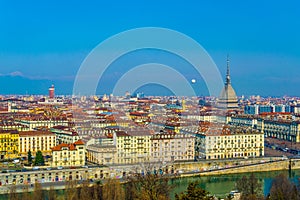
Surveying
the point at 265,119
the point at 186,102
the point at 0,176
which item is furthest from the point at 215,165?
the point at 186,102

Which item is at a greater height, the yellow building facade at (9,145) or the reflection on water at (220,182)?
the yellow building facade at (9,145)

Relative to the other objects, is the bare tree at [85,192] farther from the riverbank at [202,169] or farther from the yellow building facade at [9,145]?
the yellow building facade at [9,145]

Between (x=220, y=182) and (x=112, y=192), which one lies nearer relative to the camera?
(x=112, y=192)

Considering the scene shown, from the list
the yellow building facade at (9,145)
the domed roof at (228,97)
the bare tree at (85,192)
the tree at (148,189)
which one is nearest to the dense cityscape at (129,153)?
the yellow building facade at (9,145)

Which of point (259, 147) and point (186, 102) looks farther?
point (186, 102)

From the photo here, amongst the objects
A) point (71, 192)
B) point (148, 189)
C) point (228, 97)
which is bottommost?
point (71, 192)

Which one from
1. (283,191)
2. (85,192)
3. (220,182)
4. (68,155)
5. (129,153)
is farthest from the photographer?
(129,153)

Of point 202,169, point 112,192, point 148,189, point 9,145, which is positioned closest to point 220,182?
point 202,169

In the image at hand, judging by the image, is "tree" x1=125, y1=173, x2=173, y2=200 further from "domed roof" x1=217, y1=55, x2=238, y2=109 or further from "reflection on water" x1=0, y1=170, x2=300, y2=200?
"domed roof" x1=217, y1=55, x2=238, y2=109

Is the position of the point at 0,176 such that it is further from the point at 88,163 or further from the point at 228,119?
the point at 228,119

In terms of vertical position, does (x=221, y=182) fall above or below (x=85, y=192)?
below

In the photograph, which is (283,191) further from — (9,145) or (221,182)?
(9,145)
